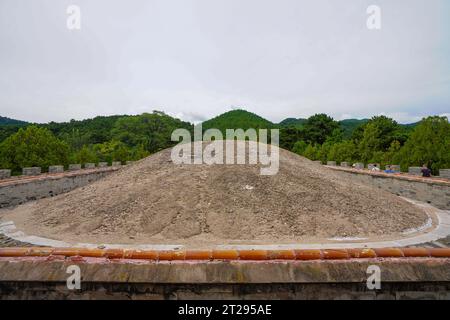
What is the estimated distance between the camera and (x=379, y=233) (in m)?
5.58

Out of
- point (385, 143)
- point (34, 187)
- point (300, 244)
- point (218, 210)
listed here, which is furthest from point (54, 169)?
point (385, 143)

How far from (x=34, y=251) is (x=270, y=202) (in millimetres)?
4503

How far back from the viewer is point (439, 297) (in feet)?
10.5

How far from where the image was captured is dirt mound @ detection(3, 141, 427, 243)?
5.38m

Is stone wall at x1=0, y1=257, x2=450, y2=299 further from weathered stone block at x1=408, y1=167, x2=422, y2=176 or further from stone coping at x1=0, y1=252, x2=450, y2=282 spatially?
weathered stone block at x1=408, y1=167, x2=422, y2=176

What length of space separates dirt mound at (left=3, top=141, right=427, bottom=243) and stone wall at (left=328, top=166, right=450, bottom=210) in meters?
3.10

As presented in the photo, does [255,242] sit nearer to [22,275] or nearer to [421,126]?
[22,275]

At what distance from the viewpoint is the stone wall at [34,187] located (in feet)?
30.3
